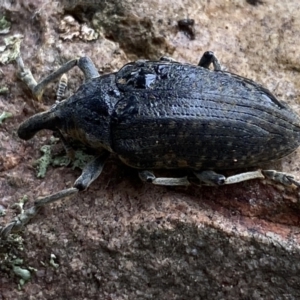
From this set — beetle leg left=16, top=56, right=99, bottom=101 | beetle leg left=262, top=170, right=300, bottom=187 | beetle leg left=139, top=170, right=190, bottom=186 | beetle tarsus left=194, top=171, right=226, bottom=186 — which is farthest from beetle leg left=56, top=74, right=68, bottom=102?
beetle leg left=262, top=170, right=300, bottom=187

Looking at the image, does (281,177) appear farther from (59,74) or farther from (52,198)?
(59,74)

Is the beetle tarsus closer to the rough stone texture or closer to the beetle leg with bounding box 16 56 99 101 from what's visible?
the rough stone texture

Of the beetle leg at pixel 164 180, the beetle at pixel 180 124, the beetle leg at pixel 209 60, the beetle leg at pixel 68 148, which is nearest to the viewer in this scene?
the beetle at pixel 180 124

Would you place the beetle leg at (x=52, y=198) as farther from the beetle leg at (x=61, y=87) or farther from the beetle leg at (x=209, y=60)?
the beetle leg at (x=209, y=60)

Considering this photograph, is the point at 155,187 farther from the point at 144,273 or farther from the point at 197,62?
the point at 197,62

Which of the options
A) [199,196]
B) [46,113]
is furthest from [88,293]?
[46,113]

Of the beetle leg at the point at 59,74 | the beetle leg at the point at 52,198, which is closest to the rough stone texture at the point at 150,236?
the beetle leg at the point at 52,198
